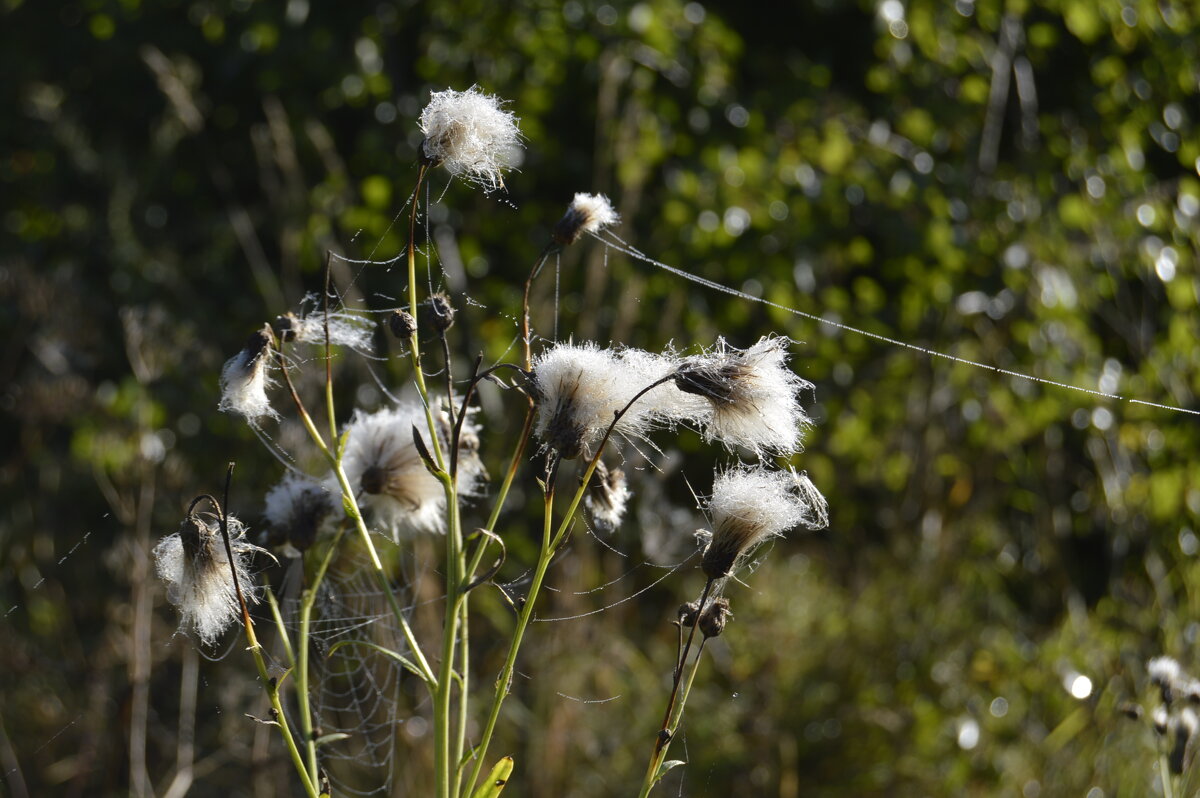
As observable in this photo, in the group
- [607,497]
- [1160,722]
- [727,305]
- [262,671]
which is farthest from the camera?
[727,305]

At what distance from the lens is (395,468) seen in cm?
88

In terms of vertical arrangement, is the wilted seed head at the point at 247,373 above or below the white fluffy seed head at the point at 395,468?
above

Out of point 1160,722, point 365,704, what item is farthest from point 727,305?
point 1160,722

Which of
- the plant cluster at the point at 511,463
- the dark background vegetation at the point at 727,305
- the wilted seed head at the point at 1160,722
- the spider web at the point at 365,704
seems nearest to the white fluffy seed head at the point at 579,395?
the plant cluster at the point at 511,463

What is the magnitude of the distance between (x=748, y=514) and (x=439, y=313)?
0.24 meters

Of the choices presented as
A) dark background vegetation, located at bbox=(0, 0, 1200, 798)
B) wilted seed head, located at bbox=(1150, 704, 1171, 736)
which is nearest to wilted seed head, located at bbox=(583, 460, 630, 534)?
wilted seed head, located at bbox=(1150, 704, 1171, 736)

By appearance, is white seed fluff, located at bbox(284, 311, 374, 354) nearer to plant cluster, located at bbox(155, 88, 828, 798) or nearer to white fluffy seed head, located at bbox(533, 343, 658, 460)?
plant cluster, located at bbox(155, 88, 828, 798)

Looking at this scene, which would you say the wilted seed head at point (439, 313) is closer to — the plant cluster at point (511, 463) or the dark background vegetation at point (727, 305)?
the plant cluster at point (511, 463)

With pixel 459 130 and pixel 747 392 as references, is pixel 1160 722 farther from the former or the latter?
pixel 459 130

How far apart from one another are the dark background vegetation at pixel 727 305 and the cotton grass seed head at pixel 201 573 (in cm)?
127

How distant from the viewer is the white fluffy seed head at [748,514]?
2.30 ft

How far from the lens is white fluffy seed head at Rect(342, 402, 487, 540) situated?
87 cm

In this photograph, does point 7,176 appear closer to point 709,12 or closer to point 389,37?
point 389,37

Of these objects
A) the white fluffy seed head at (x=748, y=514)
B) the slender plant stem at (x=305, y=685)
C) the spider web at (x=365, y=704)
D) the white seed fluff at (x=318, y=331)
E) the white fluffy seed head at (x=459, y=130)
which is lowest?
the spider web at (x=365, y=704)
